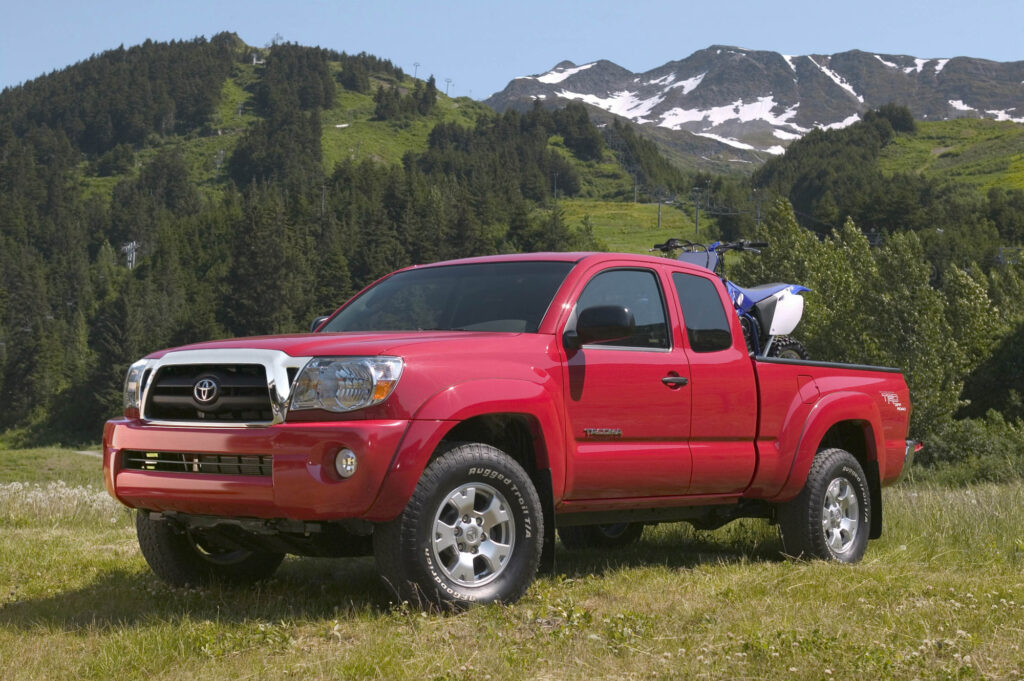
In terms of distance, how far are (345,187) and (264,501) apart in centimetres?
17416

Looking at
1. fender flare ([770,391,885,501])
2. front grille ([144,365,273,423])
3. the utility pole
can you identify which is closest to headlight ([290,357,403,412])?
front grille ([144,365,273,423])

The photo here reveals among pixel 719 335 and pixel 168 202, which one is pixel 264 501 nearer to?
pixel 719 335

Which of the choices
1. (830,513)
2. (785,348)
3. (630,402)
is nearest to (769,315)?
(785,348)

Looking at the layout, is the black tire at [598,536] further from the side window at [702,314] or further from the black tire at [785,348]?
the black tire at [785,348]

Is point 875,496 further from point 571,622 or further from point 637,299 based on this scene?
point 571,622

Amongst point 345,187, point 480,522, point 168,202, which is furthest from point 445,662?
point 168,202

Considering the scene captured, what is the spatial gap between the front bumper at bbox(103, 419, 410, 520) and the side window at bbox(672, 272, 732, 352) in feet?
7.67

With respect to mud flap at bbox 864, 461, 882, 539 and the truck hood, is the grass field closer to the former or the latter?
mud flap at bbox 864, 461, 882, 539

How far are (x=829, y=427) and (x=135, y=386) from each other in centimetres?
438

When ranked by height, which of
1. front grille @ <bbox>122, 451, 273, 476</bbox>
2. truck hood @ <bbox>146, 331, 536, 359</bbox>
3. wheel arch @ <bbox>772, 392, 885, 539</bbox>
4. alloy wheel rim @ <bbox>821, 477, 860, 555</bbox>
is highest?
truck hood @ <bbox>146, 331, 536, 359</bbox>

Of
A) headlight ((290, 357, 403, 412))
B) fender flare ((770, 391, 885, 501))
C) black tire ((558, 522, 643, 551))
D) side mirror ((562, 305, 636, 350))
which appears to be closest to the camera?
headlight ((290, 357, 403, 412))

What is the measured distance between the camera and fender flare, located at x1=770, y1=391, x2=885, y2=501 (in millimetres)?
7184

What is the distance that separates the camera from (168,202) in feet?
650

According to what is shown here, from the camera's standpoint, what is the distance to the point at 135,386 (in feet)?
18.7
